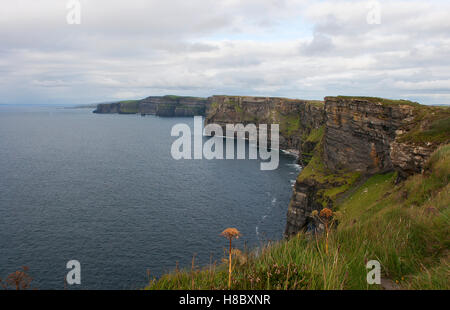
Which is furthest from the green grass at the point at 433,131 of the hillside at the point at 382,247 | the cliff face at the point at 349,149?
the cliff face at the point at 349,149

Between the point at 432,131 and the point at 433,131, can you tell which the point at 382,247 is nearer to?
the point at 433,131

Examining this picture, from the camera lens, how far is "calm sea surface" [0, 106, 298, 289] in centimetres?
5275

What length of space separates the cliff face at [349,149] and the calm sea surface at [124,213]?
939 cm

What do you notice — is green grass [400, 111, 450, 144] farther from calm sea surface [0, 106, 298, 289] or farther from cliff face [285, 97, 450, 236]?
calm sea surface [0, 106, 298, 289]

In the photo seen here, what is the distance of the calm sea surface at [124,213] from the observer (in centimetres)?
5275

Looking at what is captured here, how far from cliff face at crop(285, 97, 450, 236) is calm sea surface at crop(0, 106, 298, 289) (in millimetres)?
9391

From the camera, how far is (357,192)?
6172 cm

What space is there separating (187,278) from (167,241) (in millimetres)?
56903

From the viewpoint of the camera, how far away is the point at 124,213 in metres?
73.6

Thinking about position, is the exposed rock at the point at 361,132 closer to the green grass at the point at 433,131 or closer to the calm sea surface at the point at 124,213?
the green grass at the point at 433,131

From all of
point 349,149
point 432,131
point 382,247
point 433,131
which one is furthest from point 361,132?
point 382,247

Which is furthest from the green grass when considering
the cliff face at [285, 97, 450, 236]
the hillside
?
the cliff face at [285, 97, 450, 236]
